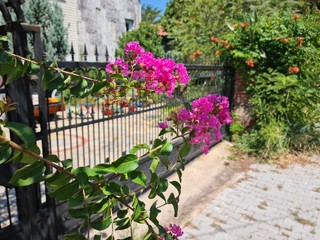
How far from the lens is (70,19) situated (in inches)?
460

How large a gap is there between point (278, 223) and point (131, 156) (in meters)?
2.70

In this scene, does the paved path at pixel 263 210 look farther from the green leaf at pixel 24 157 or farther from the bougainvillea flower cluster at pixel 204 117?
the green leaf at pixel 24 157

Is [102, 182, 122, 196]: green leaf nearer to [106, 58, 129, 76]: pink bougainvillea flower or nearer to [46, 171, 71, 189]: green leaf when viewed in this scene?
[46, 171, 71, 189]: green leaf

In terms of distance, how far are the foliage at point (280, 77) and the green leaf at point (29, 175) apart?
188 inches

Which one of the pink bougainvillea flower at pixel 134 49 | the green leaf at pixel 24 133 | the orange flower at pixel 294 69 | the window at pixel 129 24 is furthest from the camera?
the window at pixel 129 24

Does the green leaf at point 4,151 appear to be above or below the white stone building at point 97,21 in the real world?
below

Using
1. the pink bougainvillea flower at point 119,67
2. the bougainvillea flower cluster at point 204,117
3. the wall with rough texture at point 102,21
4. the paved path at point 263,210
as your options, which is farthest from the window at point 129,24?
the bougainvillea flower cluster at point 204,117

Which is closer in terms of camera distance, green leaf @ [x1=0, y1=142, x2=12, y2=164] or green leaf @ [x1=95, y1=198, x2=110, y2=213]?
green leaf @ [x1=0, y1=142, x2=12, y2=164]

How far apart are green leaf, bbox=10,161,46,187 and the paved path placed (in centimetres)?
221

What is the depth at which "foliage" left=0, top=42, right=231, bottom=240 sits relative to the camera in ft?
3.01

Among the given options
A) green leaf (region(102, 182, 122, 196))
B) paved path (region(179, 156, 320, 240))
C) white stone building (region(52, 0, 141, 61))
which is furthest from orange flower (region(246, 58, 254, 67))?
white stone building (region(52, 0, 141, 61))

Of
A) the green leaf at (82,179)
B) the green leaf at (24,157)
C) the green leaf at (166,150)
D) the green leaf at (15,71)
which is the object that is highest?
the green leaf at (15,71)

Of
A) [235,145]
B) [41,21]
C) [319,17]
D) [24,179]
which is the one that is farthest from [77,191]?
[41,21]

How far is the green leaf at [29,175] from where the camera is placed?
89cm
